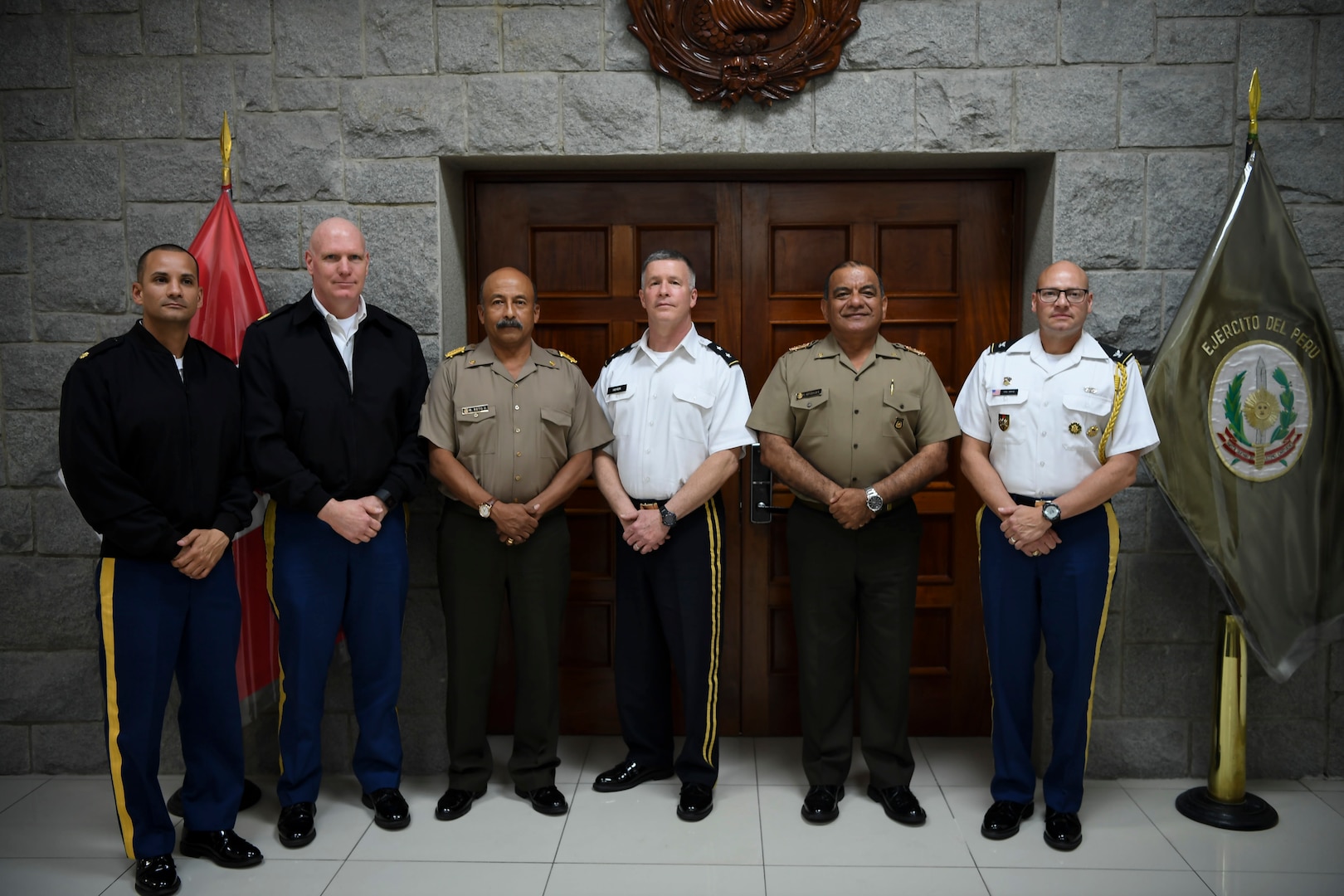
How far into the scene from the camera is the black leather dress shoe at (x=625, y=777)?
3.06 metres

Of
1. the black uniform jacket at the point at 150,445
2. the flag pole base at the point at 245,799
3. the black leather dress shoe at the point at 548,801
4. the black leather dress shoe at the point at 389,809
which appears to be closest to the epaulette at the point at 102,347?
the black uniform jacket at the point at 150,445

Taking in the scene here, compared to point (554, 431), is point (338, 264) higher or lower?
higher

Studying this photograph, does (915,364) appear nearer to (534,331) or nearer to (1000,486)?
(1000,486)

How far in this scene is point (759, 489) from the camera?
10.8ft

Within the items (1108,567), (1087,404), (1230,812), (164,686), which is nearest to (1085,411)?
(1087,404)

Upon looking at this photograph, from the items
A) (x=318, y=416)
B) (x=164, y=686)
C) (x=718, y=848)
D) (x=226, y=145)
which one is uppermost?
(x=226, y=145)

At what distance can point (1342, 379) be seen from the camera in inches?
113

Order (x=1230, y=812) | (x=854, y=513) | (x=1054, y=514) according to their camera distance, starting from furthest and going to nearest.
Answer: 1. (x=1230, y=812)
2. (x=854, y=513)
3. (x=1054, y=514)

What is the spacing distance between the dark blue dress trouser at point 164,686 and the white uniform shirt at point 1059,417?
2231 mm

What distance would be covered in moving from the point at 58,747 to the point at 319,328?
1.78m

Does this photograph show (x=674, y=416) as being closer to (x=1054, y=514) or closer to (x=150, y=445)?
(x=1054, y=514)

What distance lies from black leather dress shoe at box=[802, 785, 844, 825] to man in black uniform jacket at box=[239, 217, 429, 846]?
3.96 feet

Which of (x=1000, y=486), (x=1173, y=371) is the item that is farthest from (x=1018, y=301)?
(x=1000, y=486)

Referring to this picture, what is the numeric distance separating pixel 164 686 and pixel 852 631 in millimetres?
1939
